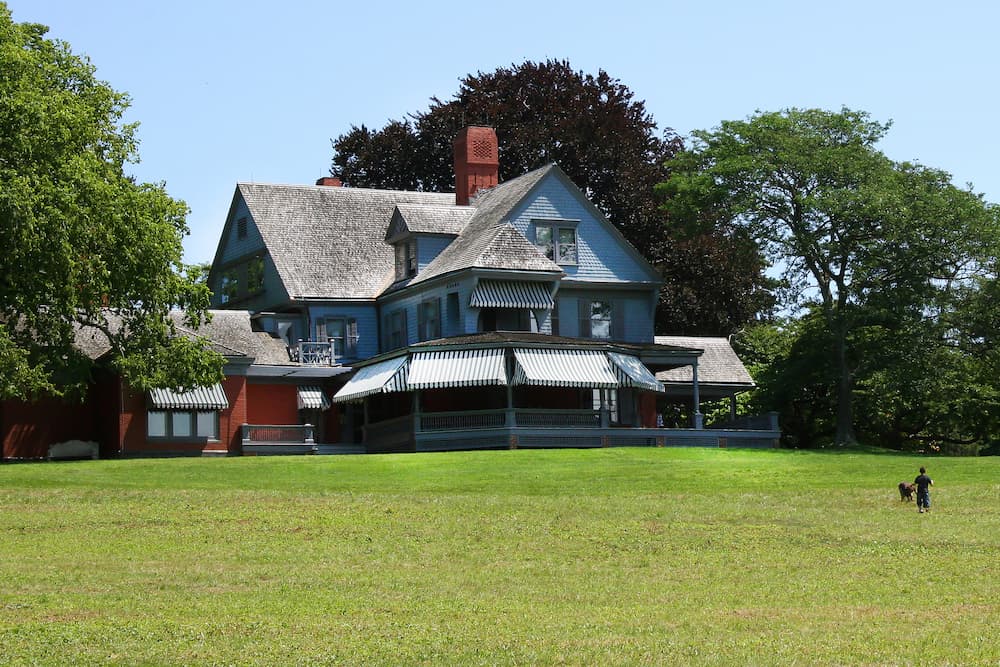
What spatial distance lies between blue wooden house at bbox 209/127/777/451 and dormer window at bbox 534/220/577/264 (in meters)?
0.06

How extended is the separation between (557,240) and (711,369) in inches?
377

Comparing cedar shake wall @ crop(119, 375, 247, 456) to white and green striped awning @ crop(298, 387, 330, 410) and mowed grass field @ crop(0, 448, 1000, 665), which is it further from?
mowed grass field @ crop(0, 448, 1000, 665)

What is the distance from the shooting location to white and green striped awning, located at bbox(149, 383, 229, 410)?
5559cm

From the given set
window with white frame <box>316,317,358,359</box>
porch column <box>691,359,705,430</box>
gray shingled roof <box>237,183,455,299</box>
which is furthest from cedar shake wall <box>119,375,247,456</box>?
porch column <box>691,359,705,430</box>

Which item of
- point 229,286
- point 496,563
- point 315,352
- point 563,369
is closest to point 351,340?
point 315,352

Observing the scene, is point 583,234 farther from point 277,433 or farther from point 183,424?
point 183,424

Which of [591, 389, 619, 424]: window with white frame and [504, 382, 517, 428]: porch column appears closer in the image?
[504, 382, 517, 428]: porch column

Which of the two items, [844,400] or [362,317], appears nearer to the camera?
[844,400]

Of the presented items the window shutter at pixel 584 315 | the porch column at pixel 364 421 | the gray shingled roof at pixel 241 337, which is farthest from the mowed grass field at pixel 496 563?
the window shutter at pixel 584 315

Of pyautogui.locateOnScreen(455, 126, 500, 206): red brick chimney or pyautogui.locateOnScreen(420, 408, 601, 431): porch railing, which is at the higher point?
pyautogui.locateOnScreen(455, 126, 500, 206): red brick chimney

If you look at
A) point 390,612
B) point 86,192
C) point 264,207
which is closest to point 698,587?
point 390,612

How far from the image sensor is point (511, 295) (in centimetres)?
5900

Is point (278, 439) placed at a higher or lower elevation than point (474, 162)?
lower

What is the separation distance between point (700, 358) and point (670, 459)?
21.6m
